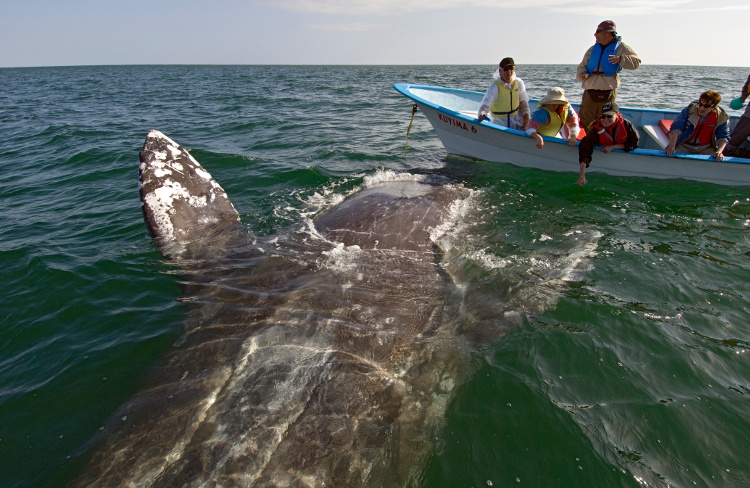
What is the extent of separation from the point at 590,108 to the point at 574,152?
3.80 ft

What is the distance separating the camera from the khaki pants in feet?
28.6

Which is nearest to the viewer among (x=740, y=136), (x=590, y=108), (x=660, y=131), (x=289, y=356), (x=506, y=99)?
(x=289, y=356)

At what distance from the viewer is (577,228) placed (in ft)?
21.9

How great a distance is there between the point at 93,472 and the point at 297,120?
50.2 feet

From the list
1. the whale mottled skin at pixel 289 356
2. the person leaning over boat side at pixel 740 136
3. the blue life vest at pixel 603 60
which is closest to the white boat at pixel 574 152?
the person leaning over boat side at pixel 740 136

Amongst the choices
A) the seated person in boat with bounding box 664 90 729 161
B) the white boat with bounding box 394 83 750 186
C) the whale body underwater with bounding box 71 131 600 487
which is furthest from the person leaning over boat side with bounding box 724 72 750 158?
the whale body underwater with bounding box 71 131 600 487

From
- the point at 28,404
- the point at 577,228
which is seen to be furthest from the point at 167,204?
the point at 577,228

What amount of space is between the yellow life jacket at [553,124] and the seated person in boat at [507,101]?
2.59 ft

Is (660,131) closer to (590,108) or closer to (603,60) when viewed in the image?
(590,108)

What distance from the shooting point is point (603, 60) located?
8.18 m

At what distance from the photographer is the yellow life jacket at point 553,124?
8.93 metres

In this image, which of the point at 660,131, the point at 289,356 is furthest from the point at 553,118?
the point at 289,356

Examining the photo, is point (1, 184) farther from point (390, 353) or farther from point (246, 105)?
point (246, 105)

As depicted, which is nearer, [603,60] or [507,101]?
[603,60]
